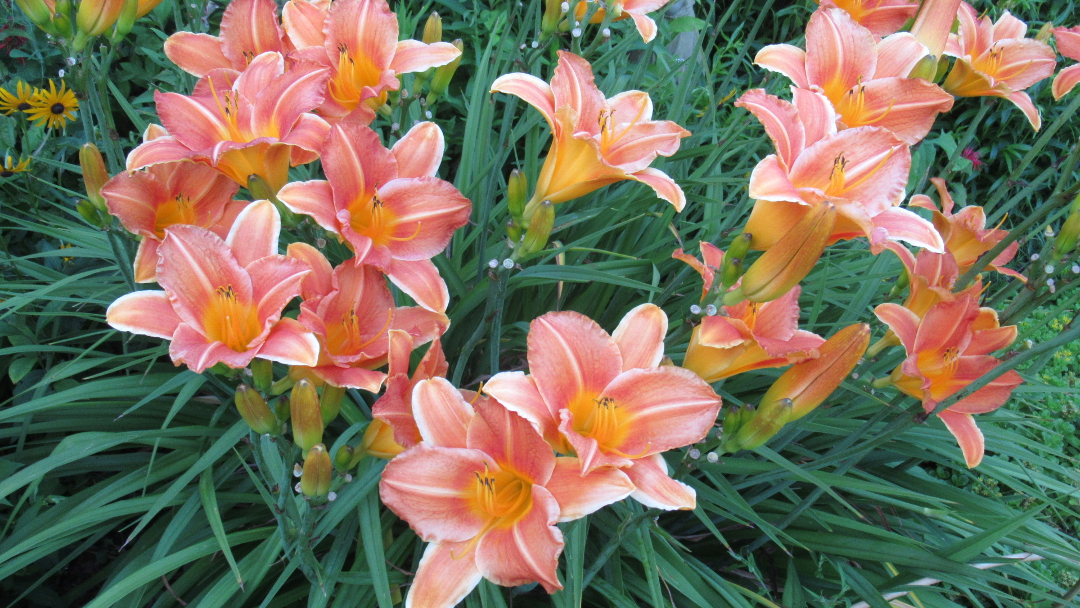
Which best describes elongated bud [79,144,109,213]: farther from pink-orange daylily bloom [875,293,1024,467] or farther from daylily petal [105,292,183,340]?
pink-orange daylily bloom [875,293,1024,467]

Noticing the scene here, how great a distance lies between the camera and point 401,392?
3.37 feet

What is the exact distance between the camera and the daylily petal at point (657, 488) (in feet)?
3.01

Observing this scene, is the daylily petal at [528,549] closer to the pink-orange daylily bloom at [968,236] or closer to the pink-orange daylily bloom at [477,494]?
the pink-orange daylily bloom at [477,494]

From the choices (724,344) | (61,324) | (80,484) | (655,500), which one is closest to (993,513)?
(724,344)

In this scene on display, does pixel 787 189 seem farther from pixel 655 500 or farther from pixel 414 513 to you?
pixel 414 513

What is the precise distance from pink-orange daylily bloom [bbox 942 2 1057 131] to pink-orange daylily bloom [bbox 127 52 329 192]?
136cm

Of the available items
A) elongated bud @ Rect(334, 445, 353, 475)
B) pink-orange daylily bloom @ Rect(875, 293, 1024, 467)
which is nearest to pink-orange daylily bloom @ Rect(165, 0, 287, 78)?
elongated bud @ Rect(334, 445, 353, 475)

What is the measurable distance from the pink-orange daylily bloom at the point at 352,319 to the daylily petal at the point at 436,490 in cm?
14

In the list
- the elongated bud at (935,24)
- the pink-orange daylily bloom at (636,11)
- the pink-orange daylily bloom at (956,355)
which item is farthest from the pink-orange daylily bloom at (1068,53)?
the pink-orange daylily bloom at (636,11)

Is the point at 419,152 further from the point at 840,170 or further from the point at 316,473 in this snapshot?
the point at 840,170

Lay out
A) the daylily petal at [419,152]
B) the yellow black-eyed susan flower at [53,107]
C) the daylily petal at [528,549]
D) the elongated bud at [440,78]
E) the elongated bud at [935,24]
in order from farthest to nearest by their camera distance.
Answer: the yellow black-eyed susan flower at [53,107]
the elongated bud at [440,78]
the elongated bud at [935,24]
the daylily petal at [419,152]
the daylily petal at [528,549]

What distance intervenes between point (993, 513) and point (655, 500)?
122cm

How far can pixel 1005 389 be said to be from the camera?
132 cm

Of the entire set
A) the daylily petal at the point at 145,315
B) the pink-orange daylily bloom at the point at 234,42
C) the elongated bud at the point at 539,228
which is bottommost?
the daylily petal at the point at 145,315
